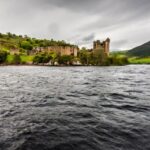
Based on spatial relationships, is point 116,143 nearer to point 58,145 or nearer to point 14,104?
point 58,145

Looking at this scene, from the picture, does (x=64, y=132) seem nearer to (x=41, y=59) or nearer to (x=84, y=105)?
(x=84, y=105)

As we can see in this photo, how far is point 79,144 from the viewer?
10391 millimetres

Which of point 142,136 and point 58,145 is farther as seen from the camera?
point 142,136

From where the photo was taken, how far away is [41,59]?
646 feet

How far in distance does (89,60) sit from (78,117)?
603ft

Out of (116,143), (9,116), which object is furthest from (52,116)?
(116,143)

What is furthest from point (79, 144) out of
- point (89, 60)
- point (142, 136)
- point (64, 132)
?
point (89, 60)

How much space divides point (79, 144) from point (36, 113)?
6642 mm

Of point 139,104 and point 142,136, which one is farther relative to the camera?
point 139,104

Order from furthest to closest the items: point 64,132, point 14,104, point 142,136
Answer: point 14,104, point 64,132, point 142,136

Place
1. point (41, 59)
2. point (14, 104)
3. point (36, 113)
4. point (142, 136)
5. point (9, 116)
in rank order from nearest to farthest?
point (142, 136), point (9, 116), point (36, 113), point (14, 104), point (41, 59)

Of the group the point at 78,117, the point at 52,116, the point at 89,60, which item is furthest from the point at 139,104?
the point at 89,60

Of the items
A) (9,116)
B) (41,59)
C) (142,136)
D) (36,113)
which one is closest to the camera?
(142,136)

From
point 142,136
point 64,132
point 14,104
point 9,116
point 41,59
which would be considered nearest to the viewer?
point 142,136
